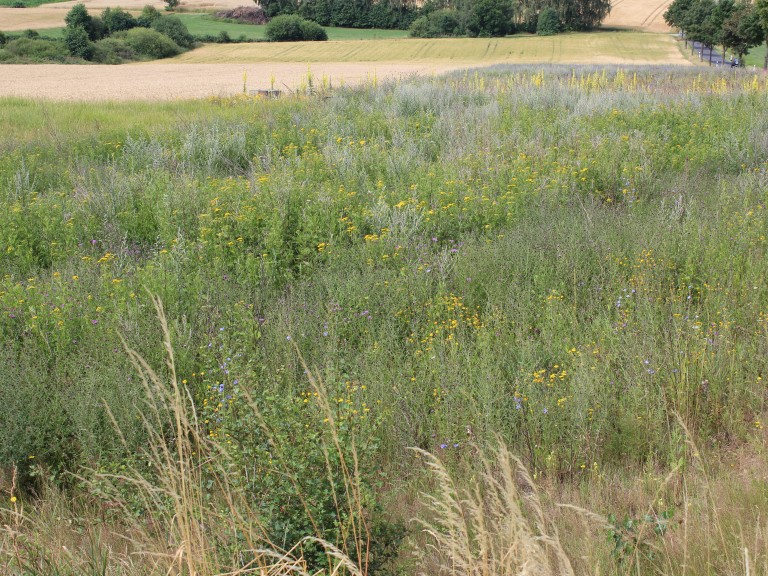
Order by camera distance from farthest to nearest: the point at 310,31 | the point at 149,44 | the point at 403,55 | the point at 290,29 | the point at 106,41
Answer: the point at 310,31
the point at 290,29
the point at 403,55
the point at 149,44
the point at 106,41

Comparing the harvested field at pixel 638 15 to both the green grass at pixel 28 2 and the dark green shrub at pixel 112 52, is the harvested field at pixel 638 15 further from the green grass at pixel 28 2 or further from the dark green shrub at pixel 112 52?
the green grass at pixel 28 2

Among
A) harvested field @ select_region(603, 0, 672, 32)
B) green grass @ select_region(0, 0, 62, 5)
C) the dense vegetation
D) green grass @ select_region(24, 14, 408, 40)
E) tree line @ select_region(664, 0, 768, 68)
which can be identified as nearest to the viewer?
tree line @ select_region(664, 0, 768, 68)

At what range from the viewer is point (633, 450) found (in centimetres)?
390

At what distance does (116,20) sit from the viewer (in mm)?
64875

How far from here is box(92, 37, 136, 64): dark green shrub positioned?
174 feet

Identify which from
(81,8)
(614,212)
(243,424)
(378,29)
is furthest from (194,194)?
(378,29)

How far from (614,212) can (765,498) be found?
4.99 metres

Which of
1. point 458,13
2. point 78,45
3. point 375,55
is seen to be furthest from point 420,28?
point 78,45

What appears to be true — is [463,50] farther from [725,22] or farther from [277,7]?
[277,7]

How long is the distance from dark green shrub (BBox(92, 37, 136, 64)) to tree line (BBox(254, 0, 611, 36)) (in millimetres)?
27726

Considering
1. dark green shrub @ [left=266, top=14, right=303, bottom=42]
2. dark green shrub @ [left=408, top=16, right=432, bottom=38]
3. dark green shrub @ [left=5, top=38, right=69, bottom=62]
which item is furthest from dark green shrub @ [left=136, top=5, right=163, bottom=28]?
dark green shrub @ [left=408, top=16, right=432, bottom=38]

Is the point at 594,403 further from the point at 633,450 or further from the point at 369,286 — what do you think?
the point at 369,286

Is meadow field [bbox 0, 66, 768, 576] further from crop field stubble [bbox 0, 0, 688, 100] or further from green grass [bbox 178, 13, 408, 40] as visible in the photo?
green grass [bbox 178, 13, 408, 40]

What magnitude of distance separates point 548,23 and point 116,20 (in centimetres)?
4425
